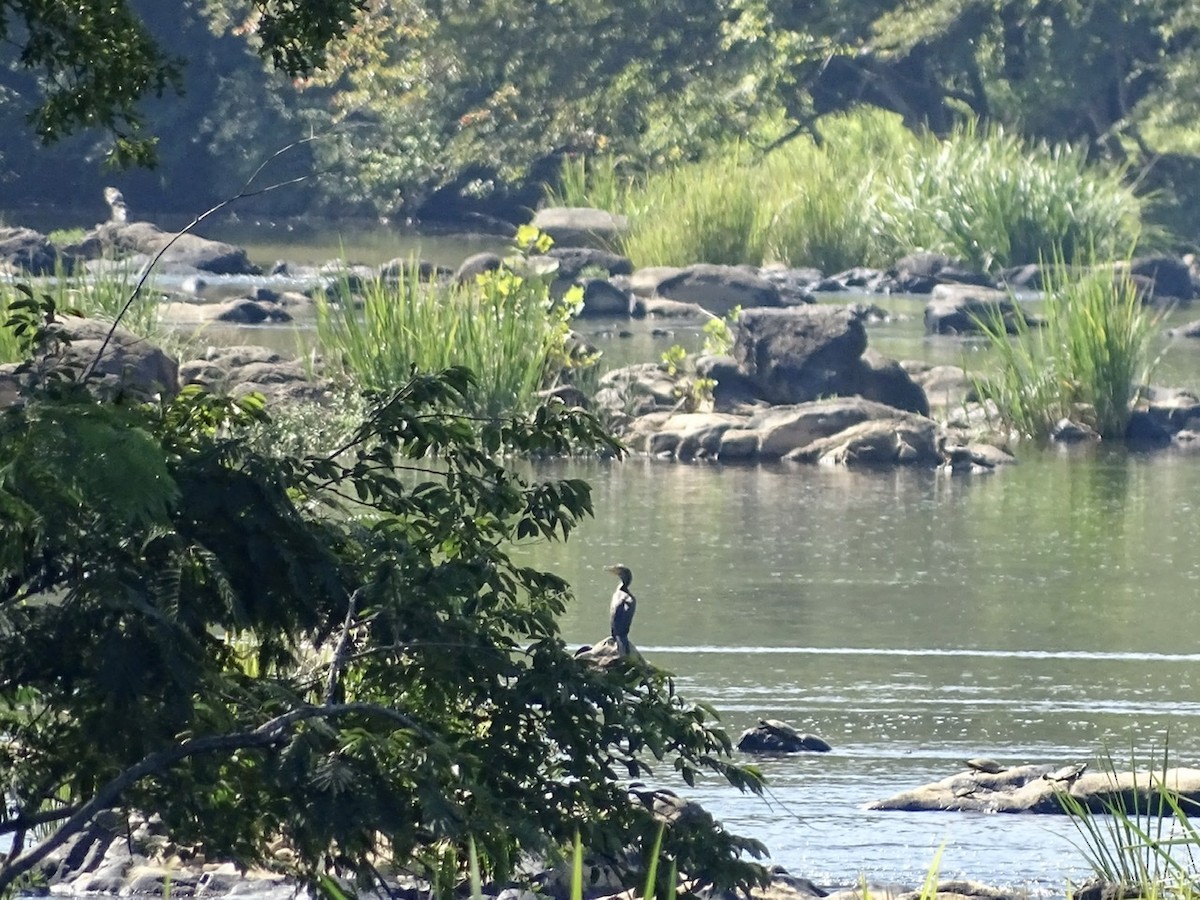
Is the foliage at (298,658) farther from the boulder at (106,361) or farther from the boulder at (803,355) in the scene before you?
the boulder at (803,355)

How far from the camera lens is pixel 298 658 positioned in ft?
18.3

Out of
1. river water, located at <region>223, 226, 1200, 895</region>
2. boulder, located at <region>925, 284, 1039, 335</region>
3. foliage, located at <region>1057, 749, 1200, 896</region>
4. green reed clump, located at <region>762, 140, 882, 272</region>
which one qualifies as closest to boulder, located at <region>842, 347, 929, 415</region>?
river water, located at <region>223, 226, 1200, 895</region>

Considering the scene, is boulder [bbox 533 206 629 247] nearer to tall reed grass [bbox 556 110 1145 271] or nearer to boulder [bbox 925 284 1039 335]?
tall reed grass [bbox 556 110 1145 271]

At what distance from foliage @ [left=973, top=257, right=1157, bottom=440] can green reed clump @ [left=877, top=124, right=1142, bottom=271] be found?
47.8ft

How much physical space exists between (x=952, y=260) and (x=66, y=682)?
105 ft

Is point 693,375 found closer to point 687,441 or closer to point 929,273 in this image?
point 687,441

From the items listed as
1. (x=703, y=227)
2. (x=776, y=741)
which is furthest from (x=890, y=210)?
(x=776, y=741)

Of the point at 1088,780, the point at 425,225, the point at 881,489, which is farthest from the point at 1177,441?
the point at 425,225

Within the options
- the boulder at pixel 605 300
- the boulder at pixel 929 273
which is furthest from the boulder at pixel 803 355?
the boulder at pixel 929 273

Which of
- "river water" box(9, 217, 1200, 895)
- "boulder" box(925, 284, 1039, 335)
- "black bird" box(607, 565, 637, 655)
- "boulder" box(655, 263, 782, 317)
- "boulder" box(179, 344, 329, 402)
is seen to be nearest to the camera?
"river water" box(9, 217, 1200, 895)

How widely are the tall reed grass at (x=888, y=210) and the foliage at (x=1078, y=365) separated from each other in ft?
46.0

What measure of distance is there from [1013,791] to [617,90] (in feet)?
136

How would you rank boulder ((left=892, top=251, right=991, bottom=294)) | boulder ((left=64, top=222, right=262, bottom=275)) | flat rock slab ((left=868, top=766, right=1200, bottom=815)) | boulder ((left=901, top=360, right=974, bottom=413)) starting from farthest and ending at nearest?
boulder ((left=64, top=222, right=262, bottom=275))
boulder ((left=892, top=251, right=991, bottom=294))
boulder ((left=901, top=360, right=974, bottom=413))
flat rock slab ((left=868, top=766, right=1200, bottom=815))

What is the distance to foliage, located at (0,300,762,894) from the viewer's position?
455 centimetres
